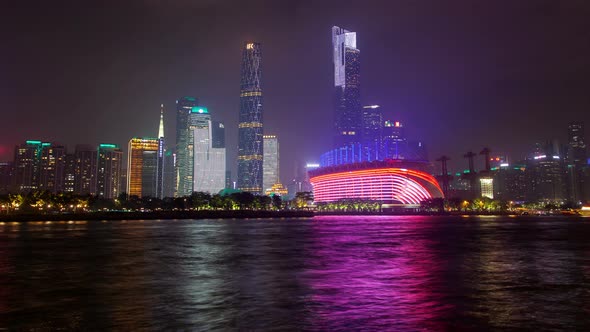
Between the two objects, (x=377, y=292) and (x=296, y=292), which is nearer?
(x=377, y=292)

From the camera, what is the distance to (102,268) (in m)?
33.4

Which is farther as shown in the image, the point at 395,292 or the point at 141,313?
the point at 395,292

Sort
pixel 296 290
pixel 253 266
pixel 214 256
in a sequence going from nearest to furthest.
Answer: pixel 296 290 < pixel 253 266 < pixel 214 256

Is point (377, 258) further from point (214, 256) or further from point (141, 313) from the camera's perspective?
point (141, 313)

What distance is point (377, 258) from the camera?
129 feet

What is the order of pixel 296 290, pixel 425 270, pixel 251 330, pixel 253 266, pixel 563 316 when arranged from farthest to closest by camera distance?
pixel 253 266 → pixel 425 270 → pixel 296 290 → pixel 563 316 → pixel 251 330

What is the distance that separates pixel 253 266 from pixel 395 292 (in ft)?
46.2

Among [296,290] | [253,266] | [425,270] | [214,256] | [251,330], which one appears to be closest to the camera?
[251,330]

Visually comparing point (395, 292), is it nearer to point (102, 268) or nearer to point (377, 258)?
point (377, 258)

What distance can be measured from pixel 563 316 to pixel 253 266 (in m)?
21.6

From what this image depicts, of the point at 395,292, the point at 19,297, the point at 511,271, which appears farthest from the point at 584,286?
the point at 19,297

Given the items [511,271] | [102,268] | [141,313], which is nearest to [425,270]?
[511,271]

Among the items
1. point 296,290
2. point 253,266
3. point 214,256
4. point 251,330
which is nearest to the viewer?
point 251,330

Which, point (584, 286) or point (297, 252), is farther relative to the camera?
point (297, 252)
